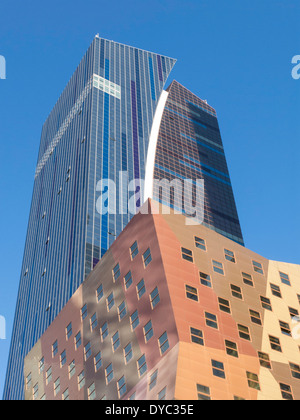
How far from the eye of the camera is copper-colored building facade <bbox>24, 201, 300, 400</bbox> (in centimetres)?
7312

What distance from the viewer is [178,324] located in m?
73.6

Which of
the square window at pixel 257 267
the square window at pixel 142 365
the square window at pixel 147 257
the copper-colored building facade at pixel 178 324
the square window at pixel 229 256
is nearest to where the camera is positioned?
the copper-colored building facade at pixel 178 324

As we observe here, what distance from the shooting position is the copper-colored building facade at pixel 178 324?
240ft

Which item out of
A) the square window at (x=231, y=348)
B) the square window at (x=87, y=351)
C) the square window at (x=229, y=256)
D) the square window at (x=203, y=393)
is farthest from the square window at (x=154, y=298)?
the square window at (x=87, y=351)

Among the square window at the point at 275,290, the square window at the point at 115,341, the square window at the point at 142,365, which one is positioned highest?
the square window at the point at 275,290

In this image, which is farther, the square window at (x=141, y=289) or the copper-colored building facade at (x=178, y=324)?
the square window at (x=141, y=289)

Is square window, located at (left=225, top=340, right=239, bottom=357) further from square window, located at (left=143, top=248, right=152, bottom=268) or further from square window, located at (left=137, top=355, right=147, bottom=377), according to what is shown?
square window, located at (left=143, top=248, right=152, bottom=268)

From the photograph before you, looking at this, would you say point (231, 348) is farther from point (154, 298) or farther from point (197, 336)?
point (154, 298)

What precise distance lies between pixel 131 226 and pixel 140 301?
1218cm

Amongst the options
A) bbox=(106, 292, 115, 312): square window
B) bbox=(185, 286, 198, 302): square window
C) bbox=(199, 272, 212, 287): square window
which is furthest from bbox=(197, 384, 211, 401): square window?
bbox=(106, 292, 115, 312): square window

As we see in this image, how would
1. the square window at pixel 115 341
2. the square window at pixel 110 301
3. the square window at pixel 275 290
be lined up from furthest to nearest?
the square window at pixel 275 290 < the square window at pixel 110 301 < the square window at pixel 115 341

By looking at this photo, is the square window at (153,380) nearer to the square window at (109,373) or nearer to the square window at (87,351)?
the square window at (109,373)

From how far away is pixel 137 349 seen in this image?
258 ft
